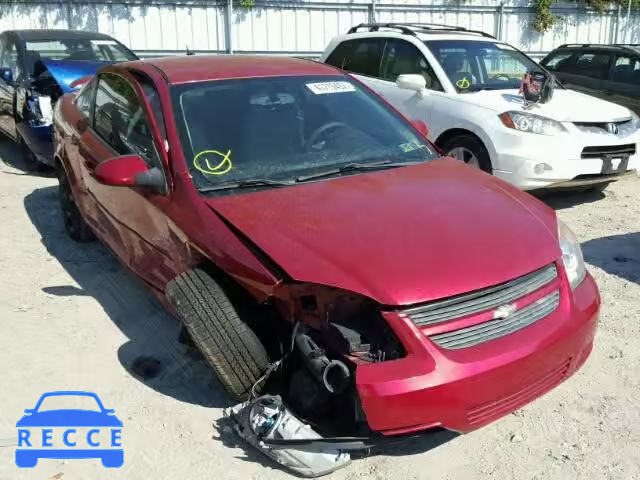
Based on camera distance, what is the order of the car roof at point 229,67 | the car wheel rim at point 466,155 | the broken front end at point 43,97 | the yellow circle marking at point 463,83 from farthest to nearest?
the broken front end at point 43,97 → the yellow circle marking at point 463,83 → the car wheel rim at point 466,155 → the car roof at point 229,67

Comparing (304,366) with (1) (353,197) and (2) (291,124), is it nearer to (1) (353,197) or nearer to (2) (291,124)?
(1) (353,197)

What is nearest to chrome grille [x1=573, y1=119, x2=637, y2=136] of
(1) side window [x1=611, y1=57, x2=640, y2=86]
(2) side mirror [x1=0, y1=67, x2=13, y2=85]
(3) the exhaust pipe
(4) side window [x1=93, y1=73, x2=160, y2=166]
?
(1) side window [x1=611, y1=57, x2=640, y2=86]

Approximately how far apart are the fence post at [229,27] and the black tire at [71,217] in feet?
32.5

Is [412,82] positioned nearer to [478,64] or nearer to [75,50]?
[478,64]

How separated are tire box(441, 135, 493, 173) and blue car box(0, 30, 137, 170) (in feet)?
12.2

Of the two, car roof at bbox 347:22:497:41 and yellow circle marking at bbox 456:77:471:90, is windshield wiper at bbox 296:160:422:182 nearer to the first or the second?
yellow circle marking at bbox 456:77:471:90

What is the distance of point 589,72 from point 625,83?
63 centimetres

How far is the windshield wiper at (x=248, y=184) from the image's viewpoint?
3.31m

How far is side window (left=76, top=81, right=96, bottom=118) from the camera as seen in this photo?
4.92 metres

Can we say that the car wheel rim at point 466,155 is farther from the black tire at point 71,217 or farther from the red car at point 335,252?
the black tire at point 71,217

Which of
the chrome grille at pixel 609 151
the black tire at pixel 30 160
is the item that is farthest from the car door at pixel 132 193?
the chrome grille at pixel 609 151

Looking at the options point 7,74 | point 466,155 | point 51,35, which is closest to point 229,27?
point 51,35

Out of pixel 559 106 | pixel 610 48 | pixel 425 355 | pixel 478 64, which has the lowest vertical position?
pixel 425 355

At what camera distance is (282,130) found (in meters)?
3.72
